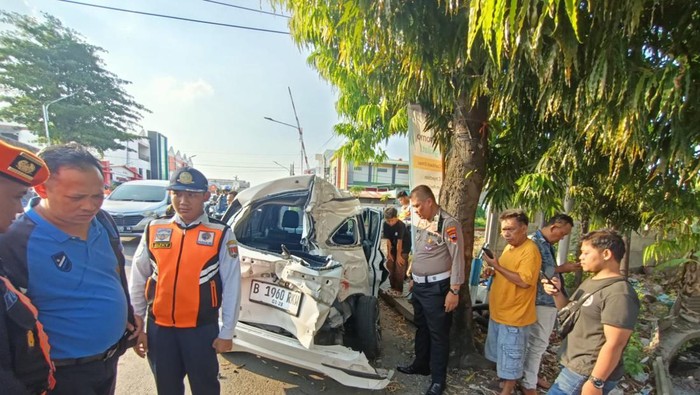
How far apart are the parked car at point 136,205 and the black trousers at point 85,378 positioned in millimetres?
6444

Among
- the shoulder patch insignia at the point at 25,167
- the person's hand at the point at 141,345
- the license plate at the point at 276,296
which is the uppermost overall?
the shoulder patch insignia at the point at 25,167

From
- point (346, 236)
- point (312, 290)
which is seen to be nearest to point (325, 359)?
point (312, 290)

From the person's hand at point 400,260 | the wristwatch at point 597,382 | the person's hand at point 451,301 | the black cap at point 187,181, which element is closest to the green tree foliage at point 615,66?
the wristwatch at point 597,382

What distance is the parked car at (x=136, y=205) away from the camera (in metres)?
7.89

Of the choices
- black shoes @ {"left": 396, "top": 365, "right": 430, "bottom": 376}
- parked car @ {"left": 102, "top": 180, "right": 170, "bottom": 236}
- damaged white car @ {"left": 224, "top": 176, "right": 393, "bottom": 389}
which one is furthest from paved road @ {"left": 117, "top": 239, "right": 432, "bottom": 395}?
parked car @ {"left": 102, "top": 180, "right": 170, "bottom": 236}

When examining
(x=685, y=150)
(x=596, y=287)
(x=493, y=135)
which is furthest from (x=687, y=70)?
(x=493, y=135)

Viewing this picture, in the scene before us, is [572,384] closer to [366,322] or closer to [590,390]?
[590,390]

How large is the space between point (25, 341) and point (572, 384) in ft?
9.15

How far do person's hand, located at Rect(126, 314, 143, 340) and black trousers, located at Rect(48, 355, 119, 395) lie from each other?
24cm

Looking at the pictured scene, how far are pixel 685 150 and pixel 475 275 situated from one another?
2.93 m

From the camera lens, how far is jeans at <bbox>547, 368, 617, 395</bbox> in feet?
6.37

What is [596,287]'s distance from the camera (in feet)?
6.39

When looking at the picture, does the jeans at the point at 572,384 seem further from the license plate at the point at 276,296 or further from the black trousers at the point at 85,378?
the black trousers at the point at 85,378

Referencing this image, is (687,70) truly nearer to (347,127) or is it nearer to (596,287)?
(596,287)
